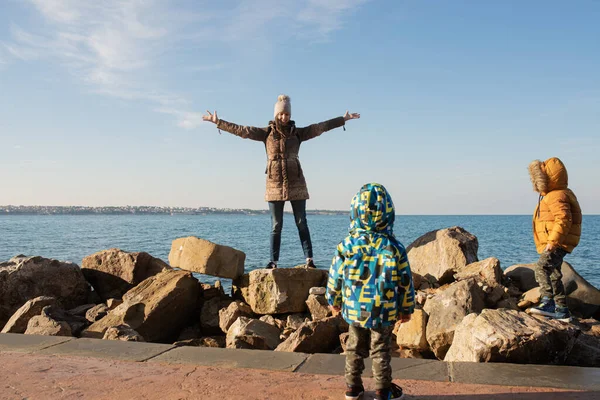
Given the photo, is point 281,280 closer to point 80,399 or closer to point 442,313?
point 442,313

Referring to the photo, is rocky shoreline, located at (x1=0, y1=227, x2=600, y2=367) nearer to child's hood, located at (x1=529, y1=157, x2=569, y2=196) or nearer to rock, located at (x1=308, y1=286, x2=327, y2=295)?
rock, located at (x1=308, y1=286, x2=327, y2=295)

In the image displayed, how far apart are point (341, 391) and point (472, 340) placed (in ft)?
5.08

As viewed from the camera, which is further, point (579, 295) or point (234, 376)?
point (579, 295)

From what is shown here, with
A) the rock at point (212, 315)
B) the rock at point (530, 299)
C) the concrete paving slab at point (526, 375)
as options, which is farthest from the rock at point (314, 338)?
the rock at point (530, 299)

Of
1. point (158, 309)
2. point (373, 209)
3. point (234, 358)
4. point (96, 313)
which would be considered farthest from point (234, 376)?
point (96, 313)

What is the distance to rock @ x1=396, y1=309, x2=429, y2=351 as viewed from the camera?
18.4 feet

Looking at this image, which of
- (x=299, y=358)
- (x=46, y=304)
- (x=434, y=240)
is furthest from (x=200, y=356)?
(x=434, y=240)

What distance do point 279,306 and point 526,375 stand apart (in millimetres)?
3702

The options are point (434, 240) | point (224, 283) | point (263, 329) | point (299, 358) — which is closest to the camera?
point (299, 358)

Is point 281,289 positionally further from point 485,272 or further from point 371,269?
point 371,269

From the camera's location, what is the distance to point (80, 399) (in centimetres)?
338

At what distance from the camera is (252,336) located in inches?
225

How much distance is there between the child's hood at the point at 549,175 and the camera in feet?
19.3

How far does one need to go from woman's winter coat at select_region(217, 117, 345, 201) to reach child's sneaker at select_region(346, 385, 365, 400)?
4.07 metres
